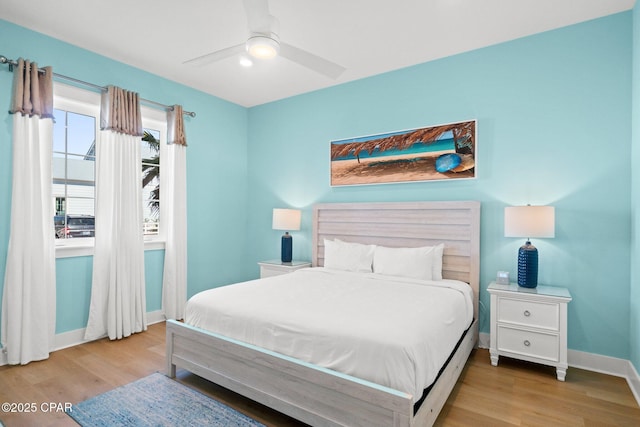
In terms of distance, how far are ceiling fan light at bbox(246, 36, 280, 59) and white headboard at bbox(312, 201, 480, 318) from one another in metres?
2.04

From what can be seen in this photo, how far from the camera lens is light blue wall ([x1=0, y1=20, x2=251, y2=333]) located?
285 cm

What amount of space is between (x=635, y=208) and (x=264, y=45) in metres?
2.93

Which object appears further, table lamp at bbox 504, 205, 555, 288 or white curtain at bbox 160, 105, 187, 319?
white curtain at bbox 160, 105, 187, 319

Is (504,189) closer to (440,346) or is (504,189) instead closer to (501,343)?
(501,343)

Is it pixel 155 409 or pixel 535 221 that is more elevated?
pixel 535 221

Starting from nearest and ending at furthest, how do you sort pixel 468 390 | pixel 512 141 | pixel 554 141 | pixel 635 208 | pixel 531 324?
pixel 468 390 → pixel 635 208 → pixel 531 324 → pixel 554 141 → pixel 512 141

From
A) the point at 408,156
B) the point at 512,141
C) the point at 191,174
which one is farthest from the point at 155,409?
the point at 512,141

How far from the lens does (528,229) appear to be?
8.73 ft

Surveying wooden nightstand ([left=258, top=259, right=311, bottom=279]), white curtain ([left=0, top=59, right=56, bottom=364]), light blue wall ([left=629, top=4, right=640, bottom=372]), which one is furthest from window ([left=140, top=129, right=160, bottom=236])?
light blue wall ([left=629, top=4, right=640, bottom=372])

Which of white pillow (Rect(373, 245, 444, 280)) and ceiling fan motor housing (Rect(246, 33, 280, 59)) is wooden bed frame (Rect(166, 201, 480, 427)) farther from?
ceiling fan motor housing (Rect(246, 33, 280, 59))

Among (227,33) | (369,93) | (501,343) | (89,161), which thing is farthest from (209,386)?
(369,93)

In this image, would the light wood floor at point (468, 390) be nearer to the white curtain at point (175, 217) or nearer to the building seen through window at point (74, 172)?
the white curtain at point (175, 217)

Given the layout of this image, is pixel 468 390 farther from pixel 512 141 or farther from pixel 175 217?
pixel 175 217

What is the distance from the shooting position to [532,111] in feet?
9.94
